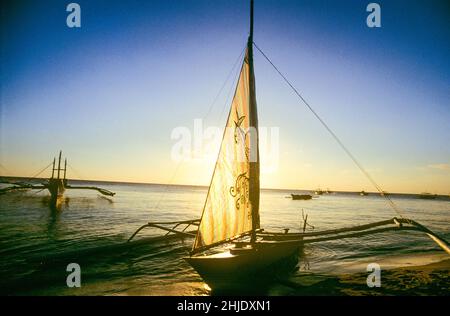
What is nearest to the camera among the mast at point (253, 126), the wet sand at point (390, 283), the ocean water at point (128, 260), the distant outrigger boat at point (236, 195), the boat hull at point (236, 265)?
the boat hull at point (236, 265)

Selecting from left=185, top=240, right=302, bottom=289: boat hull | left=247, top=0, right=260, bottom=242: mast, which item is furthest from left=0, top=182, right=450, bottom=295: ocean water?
left=247, top=0, right=260, bottom=242: mast

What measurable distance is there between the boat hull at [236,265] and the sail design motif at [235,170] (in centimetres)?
74

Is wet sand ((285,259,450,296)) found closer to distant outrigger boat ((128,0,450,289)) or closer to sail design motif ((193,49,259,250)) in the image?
distant outrigger boat ((128,0,450,289))

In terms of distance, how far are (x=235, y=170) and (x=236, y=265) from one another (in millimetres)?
3814

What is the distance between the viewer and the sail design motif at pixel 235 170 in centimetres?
1069

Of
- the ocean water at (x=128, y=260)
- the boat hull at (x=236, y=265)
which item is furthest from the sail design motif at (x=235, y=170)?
the ocean water at (x=128, y=260)

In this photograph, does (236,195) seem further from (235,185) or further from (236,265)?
(236,265)

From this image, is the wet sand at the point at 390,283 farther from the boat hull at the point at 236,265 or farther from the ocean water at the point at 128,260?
the boat hull at the point at 236,265

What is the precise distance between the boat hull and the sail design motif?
738 millimetres
